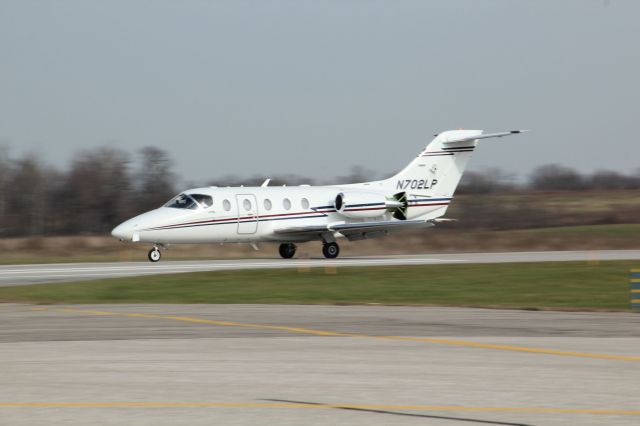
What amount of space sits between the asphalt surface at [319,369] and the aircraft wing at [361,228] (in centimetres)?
1852

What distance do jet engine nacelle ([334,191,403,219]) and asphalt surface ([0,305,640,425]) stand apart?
1950cm

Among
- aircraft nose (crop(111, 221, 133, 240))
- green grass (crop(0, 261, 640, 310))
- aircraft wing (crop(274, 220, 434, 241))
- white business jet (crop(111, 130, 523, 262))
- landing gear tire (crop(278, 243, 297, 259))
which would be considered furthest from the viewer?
landing gear tire (crop(278, 243, 297, 259))

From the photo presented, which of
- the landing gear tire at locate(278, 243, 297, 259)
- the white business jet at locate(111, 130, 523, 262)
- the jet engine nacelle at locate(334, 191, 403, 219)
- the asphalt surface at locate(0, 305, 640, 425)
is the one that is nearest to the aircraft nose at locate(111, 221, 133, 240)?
the white business jet at locate(111, 130, 523, 262)

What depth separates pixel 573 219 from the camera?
65.9 metres

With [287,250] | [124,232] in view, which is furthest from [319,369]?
[287,250]

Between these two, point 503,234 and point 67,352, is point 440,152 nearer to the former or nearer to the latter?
point 503,234

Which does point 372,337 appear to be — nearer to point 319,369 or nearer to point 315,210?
point 319,369

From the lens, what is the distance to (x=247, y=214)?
36.0 metres

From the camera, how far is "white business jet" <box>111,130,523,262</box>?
1368 inches

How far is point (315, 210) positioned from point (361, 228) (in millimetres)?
2130

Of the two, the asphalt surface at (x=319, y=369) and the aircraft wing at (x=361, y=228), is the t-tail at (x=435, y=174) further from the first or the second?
the asphalt surface at (x=319, y=369)

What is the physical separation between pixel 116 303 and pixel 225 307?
8.77 feet

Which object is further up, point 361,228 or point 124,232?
point 124,232

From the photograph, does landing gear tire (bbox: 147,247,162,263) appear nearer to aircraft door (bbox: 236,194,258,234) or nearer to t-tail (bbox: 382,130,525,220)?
aircraft door (bbox: 236,194,258,234)
